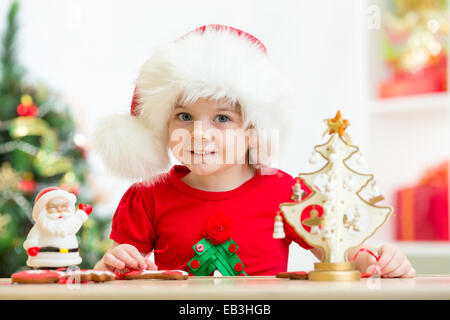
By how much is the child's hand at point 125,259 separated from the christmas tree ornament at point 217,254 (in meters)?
0.17

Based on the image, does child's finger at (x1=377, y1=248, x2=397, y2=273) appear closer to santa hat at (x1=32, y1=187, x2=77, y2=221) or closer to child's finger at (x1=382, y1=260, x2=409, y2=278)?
child's finger at (x1=382, y1=260, x2=409, y2=278)

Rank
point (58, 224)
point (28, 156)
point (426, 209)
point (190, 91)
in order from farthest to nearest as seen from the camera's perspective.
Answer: point (426, 209)
point (28, 156)
point (190, 91)
point (58, 224)

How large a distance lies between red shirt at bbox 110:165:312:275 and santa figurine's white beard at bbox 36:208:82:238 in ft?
1.15

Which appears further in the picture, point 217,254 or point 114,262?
point 217,254

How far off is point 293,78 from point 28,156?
1027 mm

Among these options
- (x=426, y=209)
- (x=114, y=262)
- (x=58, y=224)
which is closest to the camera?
(x=58, y=224)

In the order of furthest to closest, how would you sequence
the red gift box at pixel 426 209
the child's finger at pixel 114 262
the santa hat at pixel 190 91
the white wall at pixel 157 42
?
the white wall at pixel 157 42, the red gift box at pixel 426 209, the santa hat at pixel 190 91, the child's finger at pixel 114 262

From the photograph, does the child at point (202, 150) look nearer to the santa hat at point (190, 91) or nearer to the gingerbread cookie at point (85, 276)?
the santa hat at point (190, 91)

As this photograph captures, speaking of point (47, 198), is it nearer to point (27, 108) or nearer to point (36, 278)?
point (36, 278)

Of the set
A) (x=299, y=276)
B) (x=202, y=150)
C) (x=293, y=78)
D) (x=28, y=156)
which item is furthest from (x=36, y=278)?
(x=28, y=156)

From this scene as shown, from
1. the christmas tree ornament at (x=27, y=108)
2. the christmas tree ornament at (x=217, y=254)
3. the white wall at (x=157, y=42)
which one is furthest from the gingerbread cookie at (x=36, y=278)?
the white wall at (x=157, y=42)

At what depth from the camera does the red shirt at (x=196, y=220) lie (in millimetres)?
1204

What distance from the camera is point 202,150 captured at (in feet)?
3.65
